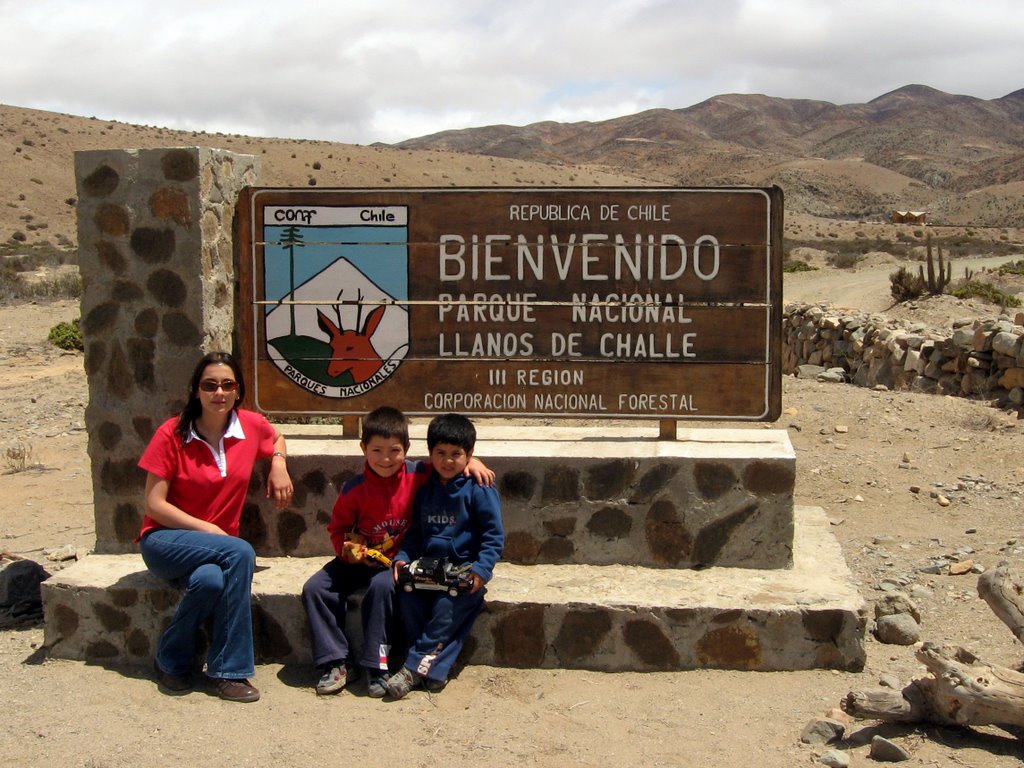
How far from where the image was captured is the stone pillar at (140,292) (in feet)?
16.8

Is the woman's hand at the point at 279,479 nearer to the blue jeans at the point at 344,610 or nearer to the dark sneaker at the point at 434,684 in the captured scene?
the blue jeans at the point at 344,610

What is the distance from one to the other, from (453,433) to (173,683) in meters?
1.52

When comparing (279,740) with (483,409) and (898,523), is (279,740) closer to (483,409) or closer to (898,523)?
(483,409)

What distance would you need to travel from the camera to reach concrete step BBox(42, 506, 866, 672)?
4594mm

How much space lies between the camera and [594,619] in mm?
4648

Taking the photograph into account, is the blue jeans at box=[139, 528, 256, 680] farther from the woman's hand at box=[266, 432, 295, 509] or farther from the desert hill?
the desert hill

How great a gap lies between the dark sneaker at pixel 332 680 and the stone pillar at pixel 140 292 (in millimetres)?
1433

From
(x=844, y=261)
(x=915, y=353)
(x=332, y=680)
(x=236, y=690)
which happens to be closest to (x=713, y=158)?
(x=844, y=261)

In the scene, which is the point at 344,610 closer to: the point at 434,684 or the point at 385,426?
the point at 434,684

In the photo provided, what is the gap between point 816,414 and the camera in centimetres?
1009

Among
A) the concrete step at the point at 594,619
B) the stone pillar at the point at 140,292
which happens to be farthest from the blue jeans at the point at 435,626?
the stone pillar at the point at 140,292

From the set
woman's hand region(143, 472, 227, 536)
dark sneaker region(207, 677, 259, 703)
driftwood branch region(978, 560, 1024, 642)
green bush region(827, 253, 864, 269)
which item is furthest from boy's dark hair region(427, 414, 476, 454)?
green bush region(827, 253, 864, 269)

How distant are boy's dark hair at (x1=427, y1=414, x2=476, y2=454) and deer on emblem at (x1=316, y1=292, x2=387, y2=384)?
89 centimetres

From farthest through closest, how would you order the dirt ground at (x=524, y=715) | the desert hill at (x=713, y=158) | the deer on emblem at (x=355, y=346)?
the desert hill at (x=713, y=158)
the deer on emblem at (x=355, y=346)
the dirt ground at (x=524, y=715)
